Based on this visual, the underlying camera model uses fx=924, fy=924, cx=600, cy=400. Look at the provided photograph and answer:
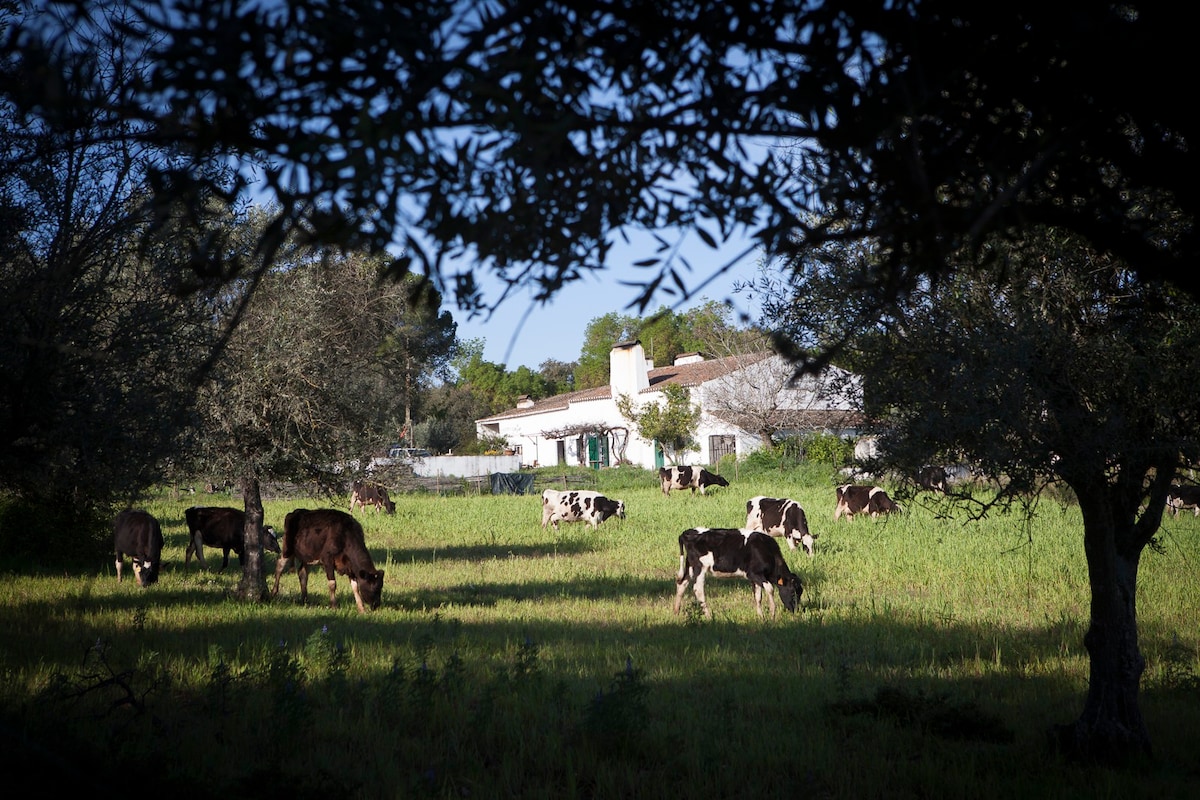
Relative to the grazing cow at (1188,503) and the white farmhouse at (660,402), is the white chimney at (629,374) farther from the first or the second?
the grazing cow at (1188,503)

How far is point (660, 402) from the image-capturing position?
5597 centimetres

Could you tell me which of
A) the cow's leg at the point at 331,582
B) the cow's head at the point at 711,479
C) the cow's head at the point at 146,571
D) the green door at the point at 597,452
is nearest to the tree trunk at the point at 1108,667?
the cow's leg at the point at 331,582

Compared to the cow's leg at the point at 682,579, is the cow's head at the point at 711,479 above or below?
above

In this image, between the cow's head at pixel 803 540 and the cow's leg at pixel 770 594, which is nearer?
the cow's leg at pixel 770 594

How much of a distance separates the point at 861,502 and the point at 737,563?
14.9 metres

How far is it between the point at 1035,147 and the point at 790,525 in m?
20.7

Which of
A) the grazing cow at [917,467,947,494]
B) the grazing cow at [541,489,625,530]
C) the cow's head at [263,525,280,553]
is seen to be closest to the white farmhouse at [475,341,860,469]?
the grazing cow at [541,489,625,530]

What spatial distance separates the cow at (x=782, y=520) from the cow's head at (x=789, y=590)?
23.3 feet

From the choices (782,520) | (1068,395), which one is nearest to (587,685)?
(1068,395)

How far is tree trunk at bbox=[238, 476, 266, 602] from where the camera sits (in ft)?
54.0

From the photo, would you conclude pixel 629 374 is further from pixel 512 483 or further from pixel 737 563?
pixel 737 563

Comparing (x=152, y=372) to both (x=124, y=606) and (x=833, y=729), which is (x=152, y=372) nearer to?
(x=833, y=729)

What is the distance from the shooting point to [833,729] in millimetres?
8328

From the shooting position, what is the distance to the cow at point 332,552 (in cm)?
1595
